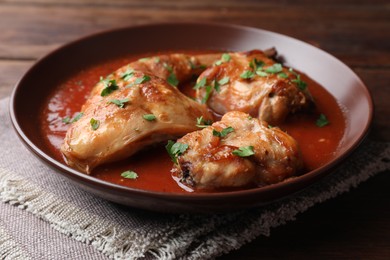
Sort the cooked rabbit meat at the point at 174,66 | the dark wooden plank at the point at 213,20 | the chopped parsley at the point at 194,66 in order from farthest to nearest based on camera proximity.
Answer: the dark wooden plank at the point at 213,20 < the chopped parsley at the point at 194,66 < the cooked rabbit meat at the point at 174,66

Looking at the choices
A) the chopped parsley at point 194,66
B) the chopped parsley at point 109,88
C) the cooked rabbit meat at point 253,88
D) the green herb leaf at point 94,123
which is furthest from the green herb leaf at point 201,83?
the green herb leaf at point 94,123

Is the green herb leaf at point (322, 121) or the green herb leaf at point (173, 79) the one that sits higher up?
the green herb leaf at point (173, 79)

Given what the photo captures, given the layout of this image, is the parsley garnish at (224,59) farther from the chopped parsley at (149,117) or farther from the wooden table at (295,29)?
the wooden table at (295,29)

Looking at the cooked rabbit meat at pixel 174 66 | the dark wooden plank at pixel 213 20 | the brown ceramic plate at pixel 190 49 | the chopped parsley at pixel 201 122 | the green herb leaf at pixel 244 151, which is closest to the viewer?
the brown ceramic plate at pixel 190 49

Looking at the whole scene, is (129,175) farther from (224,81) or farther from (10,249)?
(224,81)

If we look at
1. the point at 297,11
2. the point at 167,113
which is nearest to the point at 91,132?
the point at 167,113

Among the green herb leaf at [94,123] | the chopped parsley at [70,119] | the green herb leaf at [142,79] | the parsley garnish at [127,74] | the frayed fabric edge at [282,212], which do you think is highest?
the green herb leaf at [142,79]
